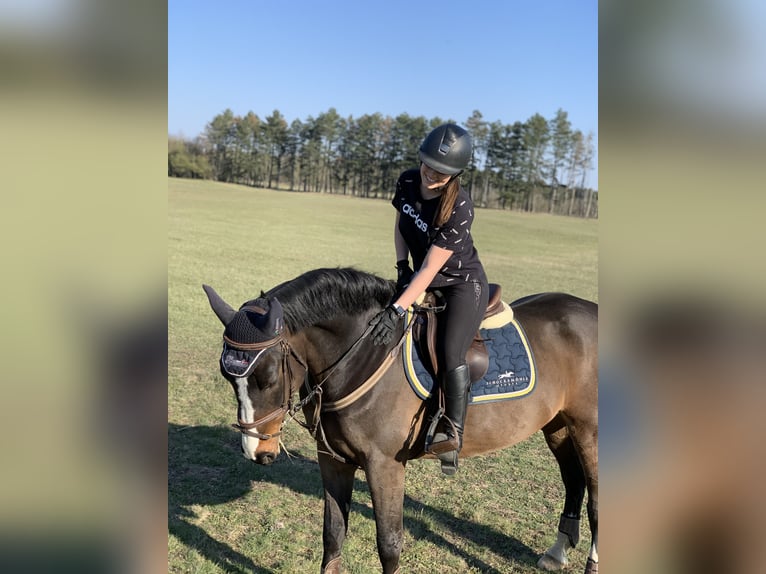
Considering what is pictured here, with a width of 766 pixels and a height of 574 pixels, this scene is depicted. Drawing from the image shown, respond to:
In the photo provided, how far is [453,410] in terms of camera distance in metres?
3.50

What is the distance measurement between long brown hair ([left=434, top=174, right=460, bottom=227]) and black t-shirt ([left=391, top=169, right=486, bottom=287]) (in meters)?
0.05

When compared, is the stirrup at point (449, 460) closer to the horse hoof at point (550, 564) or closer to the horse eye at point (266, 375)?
the horse eye at point (266, 375)

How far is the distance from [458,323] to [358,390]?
75 cm

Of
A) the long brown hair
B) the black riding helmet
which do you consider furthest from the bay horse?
the black riding helmet

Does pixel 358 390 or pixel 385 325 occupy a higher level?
pixel 385 325

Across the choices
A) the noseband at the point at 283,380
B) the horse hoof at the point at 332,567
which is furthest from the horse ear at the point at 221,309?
the horse hoof at the point at 332,567

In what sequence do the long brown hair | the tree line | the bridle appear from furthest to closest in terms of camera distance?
the tree line
the long brown hair
the bridle

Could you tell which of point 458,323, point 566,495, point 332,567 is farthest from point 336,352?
point 566,495

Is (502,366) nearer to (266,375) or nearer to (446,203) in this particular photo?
(446,203)

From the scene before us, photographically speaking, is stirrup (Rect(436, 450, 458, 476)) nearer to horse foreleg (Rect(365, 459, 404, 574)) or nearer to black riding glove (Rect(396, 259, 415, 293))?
horse foreleg (Rect(365, 459, 404, 574))

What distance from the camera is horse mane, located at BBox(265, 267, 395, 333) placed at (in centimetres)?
334
